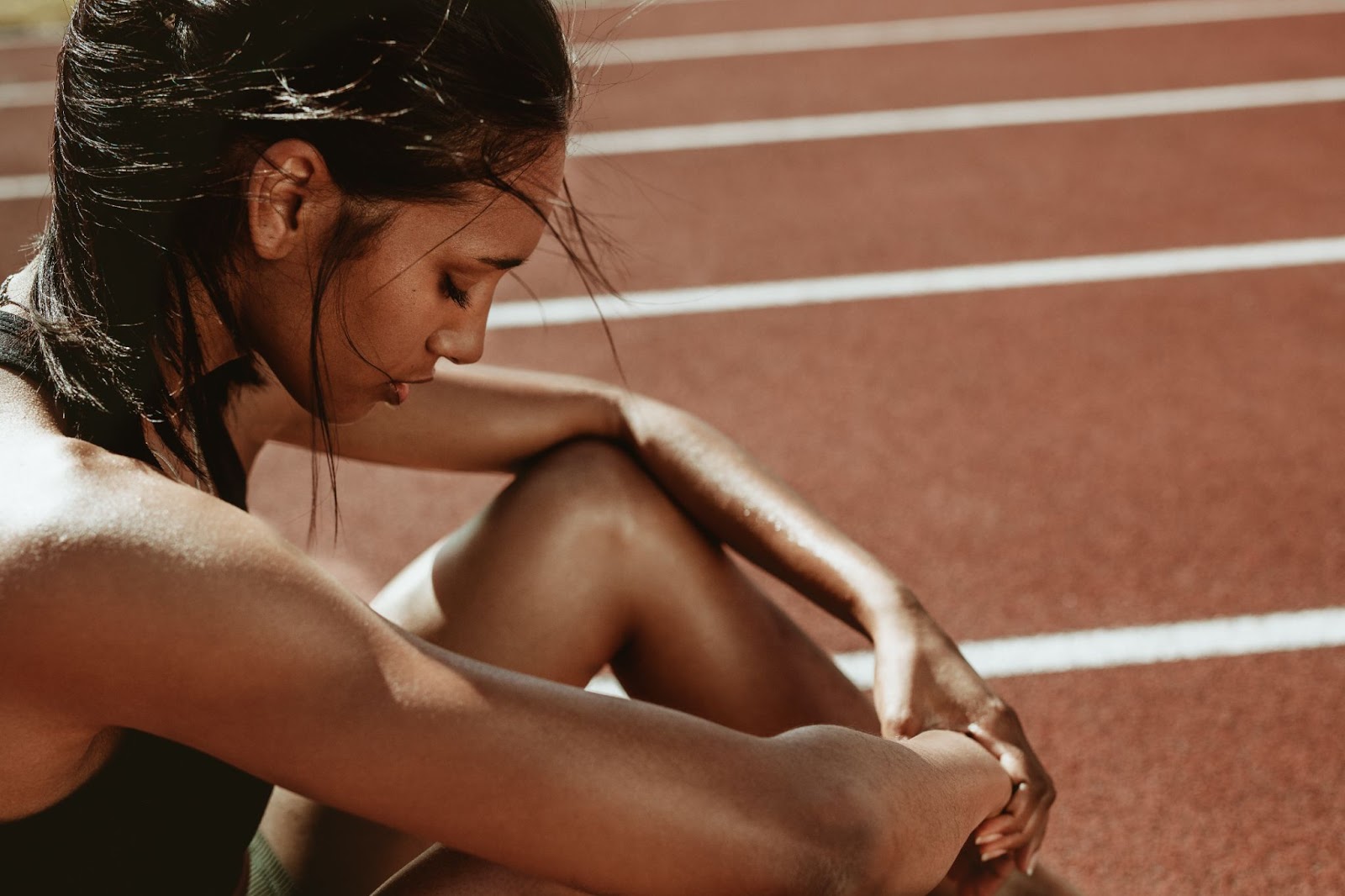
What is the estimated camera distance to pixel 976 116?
622 cm

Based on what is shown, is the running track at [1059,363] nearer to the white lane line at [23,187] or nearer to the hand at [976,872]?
the white lane line at [23,187]

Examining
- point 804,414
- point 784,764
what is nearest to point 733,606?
point 784,764

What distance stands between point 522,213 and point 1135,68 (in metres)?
6.04

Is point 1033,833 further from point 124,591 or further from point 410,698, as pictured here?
point 124,591

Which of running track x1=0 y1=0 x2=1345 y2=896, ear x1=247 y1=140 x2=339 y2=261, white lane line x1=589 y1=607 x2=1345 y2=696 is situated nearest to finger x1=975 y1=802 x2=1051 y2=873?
running track x1=0 y1=0 x2=1345 y2=896

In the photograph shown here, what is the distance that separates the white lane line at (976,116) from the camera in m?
→ 6.11

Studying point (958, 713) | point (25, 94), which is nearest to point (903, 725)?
point (958, 713)

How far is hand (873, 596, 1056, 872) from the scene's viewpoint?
166 cm

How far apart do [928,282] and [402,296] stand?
327cm

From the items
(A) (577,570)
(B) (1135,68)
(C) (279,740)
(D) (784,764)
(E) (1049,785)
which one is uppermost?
(C) (279,740)

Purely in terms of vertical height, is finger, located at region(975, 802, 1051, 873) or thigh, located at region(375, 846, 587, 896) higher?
thigh, located at region(375, 846, 587, 896)

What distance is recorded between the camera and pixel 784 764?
4.30 ft

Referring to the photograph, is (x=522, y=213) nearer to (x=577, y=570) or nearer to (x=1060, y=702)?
(x=577, y=570)

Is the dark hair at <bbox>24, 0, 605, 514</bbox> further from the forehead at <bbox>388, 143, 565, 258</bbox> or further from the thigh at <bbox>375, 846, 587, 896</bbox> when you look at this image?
the thigh at <bbox>375, 846, 587, 896</bbox>
